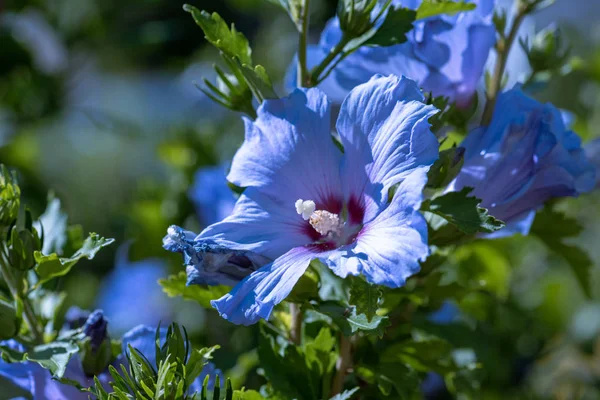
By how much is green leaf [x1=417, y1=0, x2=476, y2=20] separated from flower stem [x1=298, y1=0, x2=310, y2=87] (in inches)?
3.5

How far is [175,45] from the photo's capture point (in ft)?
10.2

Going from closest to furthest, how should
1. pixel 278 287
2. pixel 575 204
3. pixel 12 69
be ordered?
pixel 278 287 → pixel 575 204 → pixel 12 69

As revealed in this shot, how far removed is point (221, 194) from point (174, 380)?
46 cm

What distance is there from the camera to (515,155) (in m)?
0.60

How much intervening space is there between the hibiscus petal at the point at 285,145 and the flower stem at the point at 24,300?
0.18 m

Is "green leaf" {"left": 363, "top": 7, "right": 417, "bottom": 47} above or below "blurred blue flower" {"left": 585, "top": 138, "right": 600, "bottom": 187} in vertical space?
above

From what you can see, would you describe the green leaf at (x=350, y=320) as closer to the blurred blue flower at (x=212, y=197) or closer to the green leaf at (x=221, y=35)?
the green leaf at (x=221, y=35)

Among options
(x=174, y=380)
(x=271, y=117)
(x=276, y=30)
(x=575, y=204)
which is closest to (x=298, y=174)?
(x=271, y=117)

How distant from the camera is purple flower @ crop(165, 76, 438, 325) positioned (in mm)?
478

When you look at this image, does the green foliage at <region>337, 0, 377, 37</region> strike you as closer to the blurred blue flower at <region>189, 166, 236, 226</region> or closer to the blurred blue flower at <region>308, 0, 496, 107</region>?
the blurred blue flower at <region>308, 0, 496, 107</region>

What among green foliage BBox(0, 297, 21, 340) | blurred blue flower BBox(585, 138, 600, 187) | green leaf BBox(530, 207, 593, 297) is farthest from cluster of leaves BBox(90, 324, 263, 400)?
blurred blue flower BBox(585, 138, 600, 187)

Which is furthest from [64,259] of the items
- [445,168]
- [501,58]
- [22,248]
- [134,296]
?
[134,296]

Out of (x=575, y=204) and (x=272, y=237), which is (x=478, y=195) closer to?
(x=272, y=237)

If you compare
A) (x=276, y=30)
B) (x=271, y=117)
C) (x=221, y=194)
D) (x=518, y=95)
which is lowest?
(x=276, y=30)
